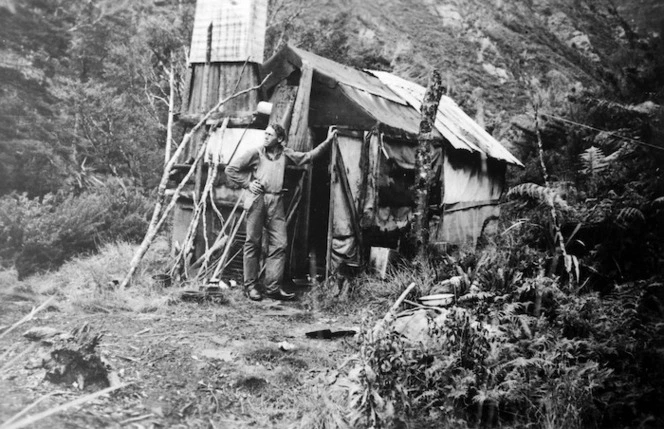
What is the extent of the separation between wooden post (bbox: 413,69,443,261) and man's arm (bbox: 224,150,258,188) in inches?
95.1

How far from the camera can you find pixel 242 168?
7402 millimetres

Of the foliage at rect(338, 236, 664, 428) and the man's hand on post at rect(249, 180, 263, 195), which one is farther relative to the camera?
the man's hand on post at rect(249, 180, 263, 195)

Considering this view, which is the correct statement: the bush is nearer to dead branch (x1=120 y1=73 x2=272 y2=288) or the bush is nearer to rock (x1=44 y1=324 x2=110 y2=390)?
dead branch (x1=120 y1=73 x2=272 y2=288)

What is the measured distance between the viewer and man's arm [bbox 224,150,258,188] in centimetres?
734

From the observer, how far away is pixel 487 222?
1127 centimetres

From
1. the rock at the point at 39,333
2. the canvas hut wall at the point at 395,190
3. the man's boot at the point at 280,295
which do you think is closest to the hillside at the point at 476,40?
the canvas hut wall at the point at 395,190

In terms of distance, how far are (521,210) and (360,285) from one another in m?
3.11

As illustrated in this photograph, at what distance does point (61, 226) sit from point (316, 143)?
4660 millimetres

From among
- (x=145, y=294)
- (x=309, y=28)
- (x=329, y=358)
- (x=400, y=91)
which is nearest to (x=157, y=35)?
(x=309, y=28)

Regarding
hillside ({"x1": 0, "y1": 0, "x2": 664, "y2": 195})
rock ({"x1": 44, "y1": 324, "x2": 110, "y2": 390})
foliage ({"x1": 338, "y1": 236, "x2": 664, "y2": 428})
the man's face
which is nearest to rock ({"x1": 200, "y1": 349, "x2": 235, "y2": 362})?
rock ({"x1": 44, "y1": 324, "x2": 110, "y2": 390})

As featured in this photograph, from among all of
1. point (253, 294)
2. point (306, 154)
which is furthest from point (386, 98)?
point (253, 294)

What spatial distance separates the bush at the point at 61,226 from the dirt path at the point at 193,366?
2.18m

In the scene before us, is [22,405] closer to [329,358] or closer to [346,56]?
[329,358]

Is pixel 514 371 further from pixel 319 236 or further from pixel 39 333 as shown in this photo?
pixel 319 236
